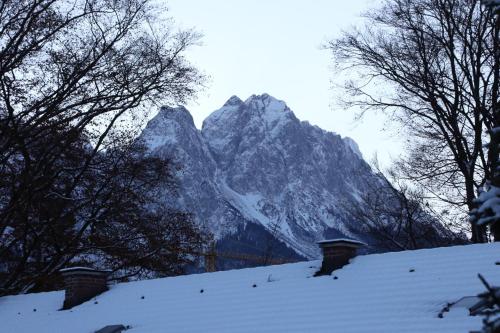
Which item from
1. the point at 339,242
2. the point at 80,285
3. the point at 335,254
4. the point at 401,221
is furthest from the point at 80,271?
the point at 401,221

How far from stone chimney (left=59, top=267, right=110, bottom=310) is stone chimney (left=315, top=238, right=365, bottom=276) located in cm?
574

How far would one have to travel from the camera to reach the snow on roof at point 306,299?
882 cm

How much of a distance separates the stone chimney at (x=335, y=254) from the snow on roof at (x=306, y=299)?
A: 0.69 ft

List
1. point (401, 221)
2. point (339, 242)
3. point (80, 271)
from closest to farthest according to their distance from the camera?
point (339, 242) → point (80, 271) → point (401, 221)

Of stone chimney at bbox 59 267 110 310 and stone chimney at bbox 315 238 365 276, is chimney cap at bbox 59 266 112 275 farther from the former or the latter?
stone chimney at bbox 315 238 365 276

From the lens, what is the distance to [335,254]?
1166 centimetres

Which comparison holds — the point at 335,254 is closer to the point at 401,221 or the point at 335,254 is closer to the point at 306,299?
the point at 306,299

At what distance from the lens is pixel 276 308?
411 inches

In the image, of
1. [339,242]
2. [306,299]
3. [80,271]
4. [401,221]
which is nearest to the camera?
[306,299]

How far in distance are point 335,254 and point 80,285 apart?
6146 mm

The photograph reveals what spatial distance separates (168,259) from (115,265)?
7.03 feet

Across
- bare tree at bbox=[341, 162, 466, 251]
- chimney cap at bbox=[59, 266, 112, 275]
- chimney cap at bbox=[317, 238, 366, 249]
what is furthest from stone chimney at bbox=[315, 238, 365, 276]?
bare tree at bbox=[341, 162, 466, 251]

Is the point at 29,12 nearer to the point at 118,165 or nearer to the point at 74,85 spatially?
the point at 74,85

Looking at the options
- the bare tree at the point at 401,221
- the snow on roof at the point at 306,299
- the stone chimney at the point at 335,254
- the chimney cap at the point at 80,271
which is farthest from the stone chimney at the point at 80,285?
the bare tree at the point at 401,221
